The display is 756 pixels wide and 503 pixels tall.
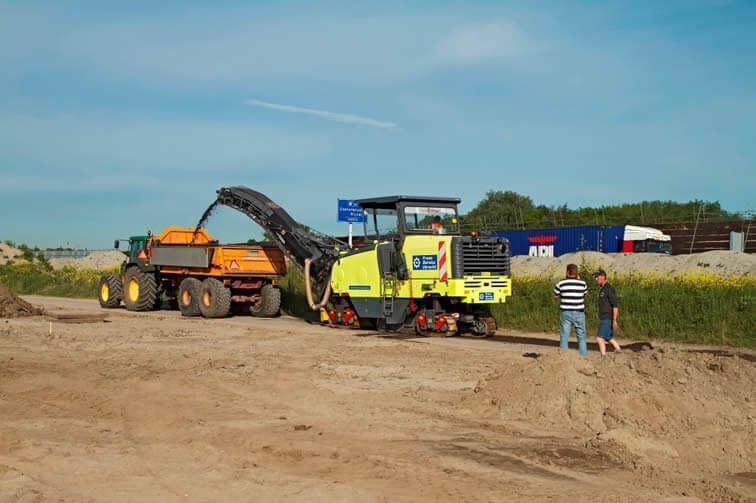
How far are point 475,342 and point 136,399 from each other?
9.08 metres

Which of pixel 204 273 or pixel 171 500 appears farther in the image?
pixel 204 273

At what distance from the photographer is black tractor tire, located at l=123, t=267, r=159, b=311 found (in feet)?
88.2

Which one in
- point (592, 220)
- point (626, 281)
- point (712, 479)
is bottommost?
point (712, 479)

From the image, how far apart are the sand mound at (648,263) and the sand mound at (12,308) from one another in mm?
21316

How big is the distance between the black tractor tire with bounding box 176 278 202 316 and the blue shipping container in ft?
90.1

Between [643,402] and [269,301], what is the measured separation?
1640cm

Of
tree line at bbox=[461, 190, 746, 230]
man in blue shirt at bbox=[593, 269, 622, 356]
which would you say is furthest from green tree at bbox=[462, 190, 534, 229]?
man in blue shirt at bbox=[593, 269, 622, 356]

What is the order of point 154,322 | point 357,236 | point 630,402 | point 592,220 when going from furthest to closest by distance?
1. point 592,220
2. point 154,322
3. point 357,236
4. point 630,402

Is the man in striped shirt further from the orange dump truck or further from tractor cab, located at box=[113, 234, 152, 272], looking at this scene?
tractor cab, located at box=[113, 234, 152, 272]

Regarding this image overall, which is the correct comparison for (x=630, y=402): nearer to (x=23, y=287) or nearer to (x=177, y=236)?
(x=177, y=236)

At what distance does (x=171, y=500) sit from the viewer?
621 cm

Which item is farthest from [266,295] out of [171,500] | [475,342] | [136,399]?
[171,500]

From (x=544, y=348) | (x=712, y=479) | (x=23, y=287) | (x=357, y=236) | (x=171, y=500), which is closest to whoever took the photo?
(x=171, y=500)

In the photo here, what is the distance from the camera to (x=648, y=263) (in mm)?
40656
